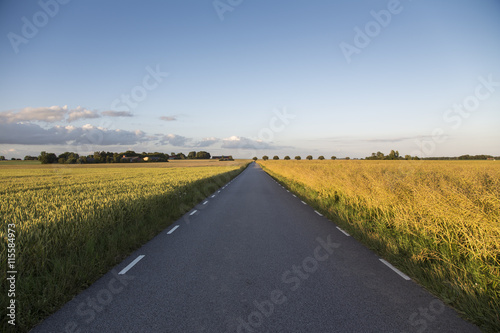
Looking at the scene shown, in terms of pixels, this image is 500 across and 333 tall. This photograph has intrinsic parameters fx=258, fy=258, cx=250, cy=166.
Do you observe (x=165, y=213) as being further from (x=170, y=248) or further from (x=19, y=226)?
(x=19, y=226)

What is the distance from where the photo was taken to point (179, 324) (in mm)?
3096

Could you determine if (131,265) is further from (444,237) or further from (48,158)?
(48,158)

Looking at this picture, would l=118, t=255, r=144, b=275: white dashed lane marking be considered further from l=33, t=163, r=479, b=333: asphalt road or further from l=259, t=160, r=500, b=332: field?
l=259, t=160, r=500, b=332: field

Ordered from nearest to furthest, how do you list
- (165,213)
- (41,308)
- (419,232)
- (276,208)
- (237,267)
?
(41,308) → (237,267) → (419,232) → (165,213) → (276,208)

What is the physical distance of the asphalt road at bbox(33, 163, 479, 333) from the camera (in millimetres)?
3125

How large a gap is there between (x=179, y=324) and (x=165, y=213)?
722 cm

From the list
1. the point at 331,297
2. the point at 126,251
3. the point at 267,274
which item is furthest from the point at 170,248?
the point at 331,297

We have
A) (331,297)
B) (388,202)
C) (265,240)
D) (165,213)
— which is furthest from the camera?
(165,213)

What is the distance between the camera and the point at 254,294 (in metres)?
3.83

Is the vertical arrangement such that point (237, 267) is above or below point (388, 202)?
below

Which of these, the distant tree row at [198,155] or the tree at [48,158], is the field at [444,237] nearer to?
the tree at [48,158]

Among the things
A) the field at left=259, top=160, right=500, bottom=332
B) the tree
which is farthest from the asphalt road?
the tree

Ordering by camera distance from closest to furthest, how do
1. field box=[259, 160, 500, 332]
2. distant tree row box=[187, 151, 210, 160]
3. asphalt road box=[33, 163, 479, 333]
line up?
1. asphalt road box=[33, 163, 479, 333]
2. field box=[259, 160, 500, 332]
3. distant tree row box=[187, 151, 210, 160]

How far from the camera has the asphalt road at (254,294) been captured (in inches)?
123
